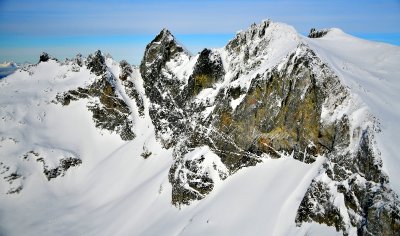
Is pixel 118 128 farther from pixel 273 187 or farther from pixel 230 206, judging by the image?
pixel 273 187

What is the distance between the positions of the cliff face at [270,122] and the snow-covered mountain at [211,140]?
12cm

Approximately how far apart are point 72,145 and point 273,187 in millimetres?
39907

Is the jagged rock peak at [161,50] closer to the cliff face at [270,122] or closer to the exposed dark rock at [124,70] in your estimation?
the cliff face at [270,122]

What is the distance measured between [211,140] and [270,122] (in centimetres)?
891

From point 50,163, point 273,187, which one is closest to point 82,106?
point 50,163

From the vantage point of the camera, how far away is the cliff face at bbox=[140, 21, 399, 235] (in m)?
22.8

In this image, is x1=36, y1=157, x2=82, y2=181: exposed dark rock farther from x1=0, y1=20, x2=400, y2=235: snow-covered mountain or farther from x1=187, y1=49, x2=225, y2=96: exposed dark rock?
x1=187, y1=49, x2=225, y2=96: exposed dark rock

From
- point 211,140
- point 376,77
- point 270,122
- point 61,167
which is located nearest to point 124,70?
point 61,167

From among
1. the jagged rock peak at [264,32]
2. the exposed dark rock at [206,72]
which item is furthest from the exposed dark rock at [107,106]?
the jagged rock peak at [264,32]

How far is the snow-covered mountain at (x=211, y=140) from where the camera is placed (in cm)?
2448

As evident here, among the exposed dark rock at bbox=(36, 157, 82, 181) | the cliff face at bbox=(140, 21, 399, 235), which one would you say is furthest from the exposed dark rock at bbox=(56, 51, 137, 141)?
the exposed dark rock at bbox=(36, 157, 82, 181)

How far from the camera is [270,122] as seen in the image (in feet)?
110

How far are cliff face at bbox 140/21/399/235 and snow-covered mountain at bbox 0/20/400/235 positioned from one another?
117mm

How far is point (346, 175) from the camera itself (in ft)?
78.2
